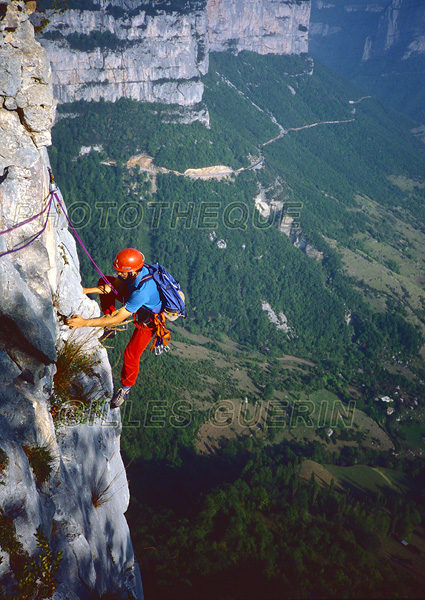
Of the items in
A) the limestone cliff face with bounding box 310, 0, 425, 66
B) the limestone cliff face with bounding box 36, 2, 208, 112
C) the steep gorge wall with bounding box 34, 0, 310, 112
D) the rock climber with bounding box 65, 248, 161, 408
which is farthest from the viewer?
the limestone cliff face with bounding box 310, 0, 425, 66

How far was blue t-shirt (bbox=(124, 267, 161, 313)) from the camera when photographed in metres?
9.29

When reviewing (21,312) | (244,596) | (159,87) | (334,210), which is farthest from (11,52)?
(334,210)

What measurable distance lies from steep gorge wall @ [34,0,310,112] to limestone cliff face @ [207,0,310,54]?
88.4ft

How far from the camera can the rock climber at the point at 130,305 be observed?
356 inches

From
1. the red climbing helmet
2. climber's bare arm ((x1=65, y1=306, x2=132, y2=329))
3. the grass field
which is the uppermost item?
the red climbing helmet

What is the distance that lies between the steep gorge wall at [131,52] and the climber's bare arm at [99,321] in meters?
75.0

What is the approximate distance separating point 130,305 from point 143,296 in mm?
356

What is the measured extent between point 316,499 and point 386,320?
41.2 m

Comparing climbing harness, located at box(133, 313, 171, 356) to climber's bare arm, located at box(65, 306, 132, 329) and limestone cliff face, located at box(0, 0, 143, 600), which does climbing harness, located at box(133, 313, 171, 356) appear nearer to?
climber's bare arm, located at box(65, 306, 132, 329)

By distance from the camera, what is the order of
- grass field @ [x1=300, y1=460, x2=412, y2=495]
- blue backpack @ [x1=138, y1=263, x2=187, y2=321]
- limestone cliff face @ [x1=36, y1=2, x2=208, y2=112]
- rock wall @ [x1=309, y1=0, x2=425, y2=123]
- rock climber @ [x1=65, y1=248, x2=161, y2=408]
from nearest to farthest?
rock climber @ [x1=65, y1=248, x2=161, y2=408], blue backpack @ [x1=138, y1=263, x2=187, y2=321], grass field @ [x1=300, y1=460, x2=412, y2=495], limestone cliff face @ [x1=36, y1=2, x2=208, y2=112], rock wall @ [x1=309, y1=0, x2=425, y2=123]

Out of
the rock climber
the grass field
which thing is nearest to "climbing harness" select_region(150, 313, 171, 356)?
the rock climber

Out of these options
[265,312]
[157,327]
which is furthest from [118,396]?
[265,312]

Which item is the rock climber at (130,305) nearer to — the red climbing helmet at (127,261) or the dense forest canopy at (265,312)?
the red climbing helmet at (127,261)

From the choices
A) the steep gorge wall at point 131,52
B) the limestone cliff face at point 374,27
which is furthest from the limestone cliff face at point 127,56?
the limestone cliff face at point 374,27
